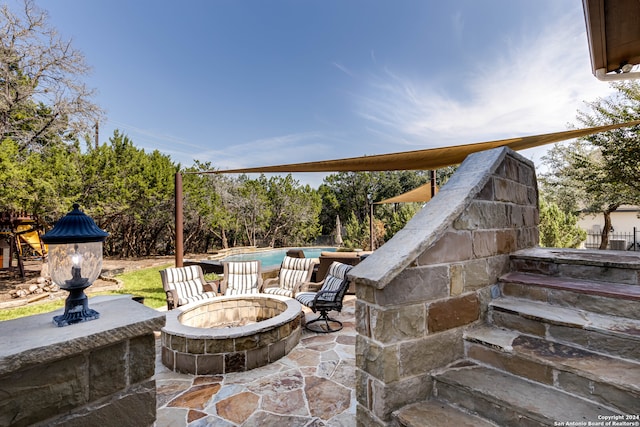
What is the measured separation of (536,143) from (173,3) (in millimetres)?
8584

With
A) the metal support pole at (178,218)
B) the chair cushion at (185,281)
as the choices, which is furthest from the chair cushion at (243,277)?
the metal support pole at (178,218)

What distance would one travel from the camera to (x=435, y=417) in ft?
4.53

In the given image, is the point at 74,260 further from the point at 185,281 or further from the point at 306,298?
the point at 185,281

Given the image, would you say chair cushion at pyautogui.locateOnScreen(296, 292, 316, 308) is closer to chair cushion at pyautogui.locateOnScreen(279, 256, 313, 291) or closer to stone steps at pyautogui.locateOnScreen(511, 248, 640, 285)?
chair cushion at pyautogui.locateOnScreen(279, 256, 313, 291)

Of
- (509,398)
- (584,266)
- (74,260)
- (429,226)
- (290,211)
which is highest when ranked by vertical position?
(290,211)

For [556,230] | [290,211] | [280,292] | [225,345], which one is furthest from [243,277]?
[290,211]

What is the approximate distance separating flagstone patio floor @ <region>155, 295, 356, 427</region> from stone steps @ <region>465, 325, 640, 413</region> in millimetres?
1203

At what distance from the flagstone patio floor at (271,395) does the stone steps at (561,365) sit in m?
1.20

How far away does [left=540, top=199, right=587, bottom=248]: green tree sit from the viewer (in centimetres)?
836

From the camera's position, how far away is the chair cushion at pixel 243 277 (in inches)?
208

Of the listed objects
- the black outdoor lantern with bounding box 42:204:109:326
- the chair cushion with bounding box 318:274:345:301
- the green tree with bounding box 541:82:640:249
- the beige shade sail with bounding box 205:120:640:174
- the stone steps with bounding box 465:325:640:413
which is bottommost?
the chair cushion with bounding box 318:274:345:301

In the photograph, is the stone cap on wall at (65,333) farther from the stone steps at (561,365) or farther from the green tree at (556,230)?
the green tree at (556,230)

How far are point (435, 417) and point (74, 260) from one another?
1838 millimetres

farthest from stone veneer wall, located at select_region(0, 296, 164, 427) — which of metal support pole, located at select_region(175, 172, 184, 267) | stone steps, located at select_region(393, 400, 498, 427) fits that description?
metal support pole, located at select_region(175, 172, 184, 267)
